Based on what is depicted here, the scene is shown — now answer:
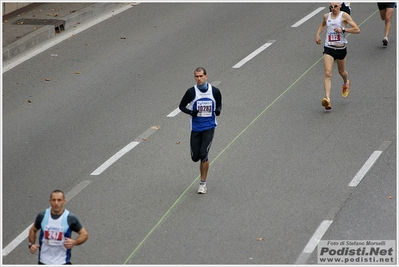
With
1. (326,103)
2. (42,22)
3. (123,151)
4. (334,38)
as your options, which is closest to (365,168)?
(326,103)

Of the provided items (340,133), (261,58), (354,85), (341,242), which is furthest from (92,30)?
(341,242)

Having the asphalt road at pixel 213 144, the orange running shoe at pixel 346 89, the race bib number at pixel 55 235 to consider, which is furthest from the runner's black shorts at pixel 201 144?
the orange running shoe at pixel 346 89

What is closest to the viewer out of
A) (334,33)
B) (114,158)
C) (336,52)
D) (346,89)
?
(114,158)

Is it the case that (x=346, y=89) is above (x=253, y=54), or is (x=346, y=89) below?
above

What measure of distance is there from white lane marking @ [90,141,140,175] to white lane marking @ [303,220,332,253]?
11.7 feet

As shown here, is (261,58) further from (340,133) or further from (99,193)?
(99,193)

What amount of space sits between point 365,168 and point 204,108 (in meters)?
2.70

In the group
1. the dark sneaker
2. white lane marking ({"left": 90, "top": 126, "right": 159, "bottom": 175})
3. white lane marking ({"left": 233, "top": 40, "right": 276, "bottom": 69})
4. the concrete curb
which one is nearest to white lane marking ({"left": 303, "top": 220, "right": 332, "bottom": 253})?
white lane marking ({"left": 90, "top": 126, "right": 159, "bottom": 175})

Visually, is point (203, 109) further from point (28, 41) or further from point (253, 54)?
point (28, 41)

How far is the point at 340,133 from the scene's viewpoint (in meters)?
14.0

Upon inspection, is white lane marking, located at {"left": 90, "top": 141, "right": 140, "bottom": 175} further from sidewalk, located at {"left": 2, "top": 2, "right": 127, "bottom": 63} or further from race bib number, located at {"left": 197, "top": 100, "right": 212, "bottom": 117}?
sidewalk, located at {"left": 2, "top": 2, "right": 127, "bottom": 63}

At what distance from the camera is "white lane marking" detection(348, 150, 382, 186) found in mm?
12250

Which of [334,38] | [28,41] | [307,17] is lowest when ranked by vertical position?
[307,17]

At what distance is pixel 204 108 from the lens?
458 inches
